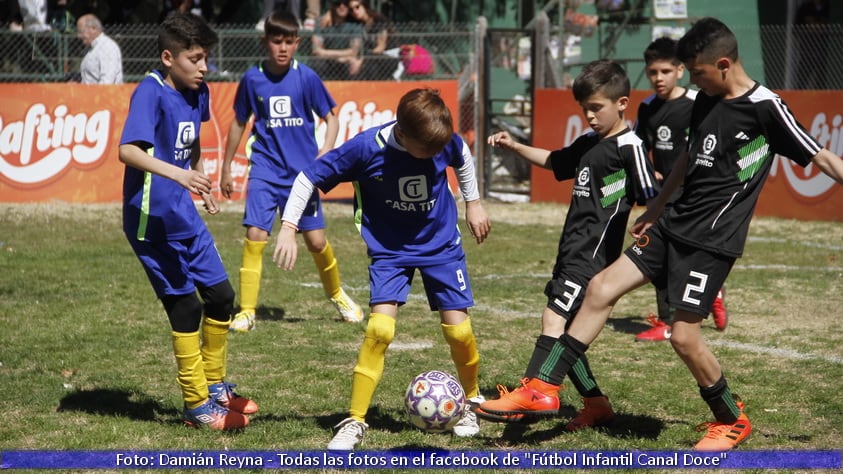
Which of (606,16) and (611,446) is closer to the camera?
(611,446)

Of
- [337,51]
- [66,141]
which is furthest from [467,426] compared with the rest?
[337,51]

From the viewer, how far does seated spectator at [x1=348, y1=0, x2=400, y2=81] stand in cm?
1652

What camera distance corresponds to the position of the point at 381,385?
20.5 ft

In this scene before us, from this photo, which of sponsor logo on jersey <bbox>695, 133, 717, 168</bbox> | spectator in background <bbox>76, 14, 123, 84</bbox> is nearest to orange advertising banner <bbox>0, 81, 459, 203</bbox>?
spectator in background <bbox>76, 14, 123, 84</bbox>

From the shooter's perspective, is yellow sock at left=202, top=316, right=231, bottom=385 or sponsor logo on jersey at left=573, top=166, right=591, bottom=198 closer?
sponsor logo on jersey at left=573, top=166, right=591, bottom=198

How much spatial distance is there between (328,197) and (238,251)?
5013mm

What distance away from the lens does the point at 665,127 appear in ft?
25.2

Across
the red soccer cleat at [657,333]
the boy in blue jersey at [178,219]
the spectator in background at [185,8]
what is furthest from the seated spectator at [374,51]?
the boy in blue jersey at [178,219]

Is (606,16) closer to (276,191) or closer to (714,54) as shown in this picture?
(276,191)

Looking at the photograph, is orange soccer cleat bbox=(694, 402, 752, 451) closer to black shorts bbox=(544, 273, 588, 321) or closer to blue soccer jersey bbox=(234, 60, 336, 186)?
black shorts bbox=(544, 273, 588, 321)

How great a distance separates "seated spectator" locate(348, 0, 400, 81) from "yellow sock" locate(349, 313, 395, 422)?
38.4ft

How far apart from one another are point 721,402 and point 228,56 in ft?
43.0

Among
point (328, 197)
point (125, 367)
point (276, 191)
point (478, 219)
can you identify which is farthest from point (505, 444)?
point (328, 197)

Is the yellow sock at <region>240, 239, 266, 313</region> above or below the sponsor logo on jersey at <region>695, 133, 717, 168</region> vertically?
below
